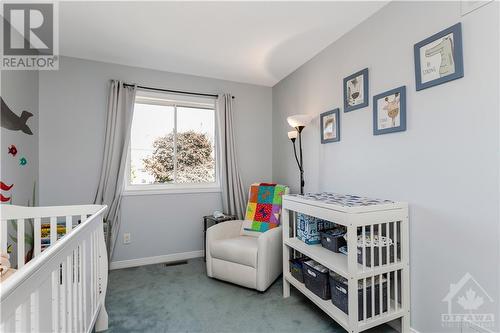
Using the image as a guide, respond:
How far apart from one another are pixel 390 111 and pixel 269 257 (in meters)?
1.57

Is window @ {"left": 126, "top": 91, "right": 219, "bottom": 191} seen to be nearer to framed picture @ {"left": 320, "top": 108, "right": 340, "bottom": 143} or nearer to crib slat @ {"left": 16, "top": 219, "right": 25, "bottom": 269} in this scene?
crib slat @ {"left": 16, "top": 219, "right": 25, "bottom": 269}

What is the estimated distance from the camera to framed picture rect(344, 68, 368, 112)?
2006 mm

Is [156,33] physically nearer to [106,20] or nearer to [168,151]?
[106,20]

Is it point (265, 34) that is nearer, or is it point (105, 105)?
point (265, 34)

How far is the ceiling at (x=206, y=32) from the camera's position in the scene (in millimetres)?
1893

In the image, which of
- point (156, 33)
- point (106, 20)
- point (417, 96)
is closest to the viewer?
point (417, 96)

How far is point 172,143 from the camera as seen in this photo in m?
3.21

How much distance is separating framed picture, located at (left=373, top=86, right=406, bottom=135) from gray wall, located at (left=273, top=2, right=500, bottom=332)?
44 millimetres

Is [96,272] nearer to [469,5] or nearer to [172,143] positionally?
[172,143]

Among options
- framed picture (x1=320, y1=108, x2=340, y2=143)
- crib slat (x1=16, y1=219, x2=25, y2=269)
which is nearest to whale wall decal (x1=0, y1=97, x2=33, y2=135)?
crib slat (x1=16, y1=219, x2=25, y2=269)

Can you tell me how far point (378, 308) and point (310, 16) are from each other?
2187mm

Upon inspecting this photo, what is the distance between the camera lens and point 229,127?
3268 millimetres

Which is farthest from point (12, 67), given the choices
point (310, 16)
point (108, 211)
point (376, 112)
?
point (376, 112)

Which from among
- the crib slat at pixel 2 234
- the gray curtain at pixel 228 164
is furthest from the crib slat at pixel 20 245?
the gray curtain at pixel 228 164
